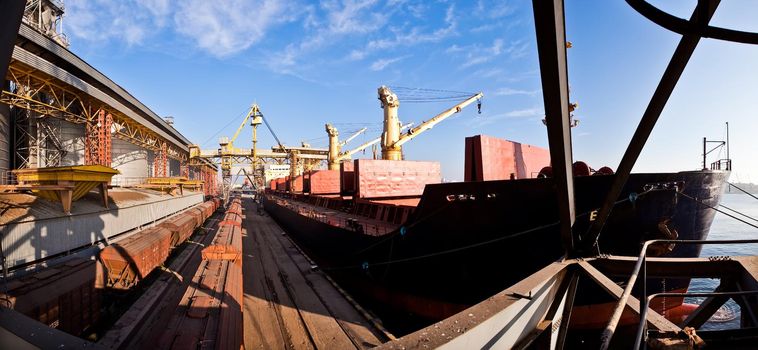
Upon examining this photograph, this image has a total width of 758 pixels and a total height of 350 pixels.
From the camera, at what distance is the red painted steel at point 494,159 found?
9.40m

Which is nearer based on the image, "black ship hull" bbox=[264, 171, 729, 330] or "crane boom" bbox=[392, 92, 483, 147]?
"black ship hull" bbox=[264, 171, 729, 330]

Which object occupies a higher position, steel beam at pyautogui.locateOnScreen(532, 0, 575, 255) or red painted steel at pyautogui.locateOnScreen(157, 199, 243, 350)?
steel beam at pyautogui.locateOnScreen(532, 0, 575, 255)

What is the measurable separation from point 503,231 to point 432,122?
51.6ft

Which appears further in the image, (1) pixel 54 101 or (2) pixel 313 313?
(1) pixel 54 101

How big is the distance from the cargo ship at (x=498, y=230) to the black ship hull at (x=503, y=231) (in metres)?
0.02

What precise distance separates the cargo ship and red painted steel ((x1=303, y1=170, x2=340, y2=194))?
47.2ft

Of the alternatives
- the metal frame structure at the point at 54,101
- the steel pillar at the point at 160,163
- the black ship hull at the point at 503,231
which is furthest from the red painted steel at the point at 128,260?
the steel pillar at the point at 160,163

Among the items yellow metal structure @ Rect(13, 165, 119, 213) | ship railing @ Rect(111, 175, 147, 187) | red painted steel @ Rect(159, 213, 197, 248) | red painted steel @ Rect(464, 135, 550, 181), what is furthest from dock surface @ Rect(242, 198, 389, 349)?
ship railing @ Rect(111, 175, 147, 187)

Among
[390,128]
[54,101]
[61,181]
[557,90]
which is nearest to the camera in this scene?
[557,90]

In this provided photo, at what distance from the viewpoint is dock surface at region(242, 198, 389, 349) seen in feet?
26.6

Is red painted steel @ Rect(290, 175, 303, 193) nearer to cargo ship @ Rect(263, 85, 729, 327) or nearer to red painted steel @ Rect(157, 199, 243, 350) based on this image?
cargo ship @ Rect(263, 85, 729, 327)

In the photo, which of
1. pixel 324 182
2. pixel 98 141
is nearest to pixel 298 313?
pixel 324 182

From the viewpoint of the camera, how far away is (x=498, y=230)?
7492mm

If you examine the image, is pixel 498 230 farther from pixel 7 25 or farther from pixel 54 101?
pixel 54 101
